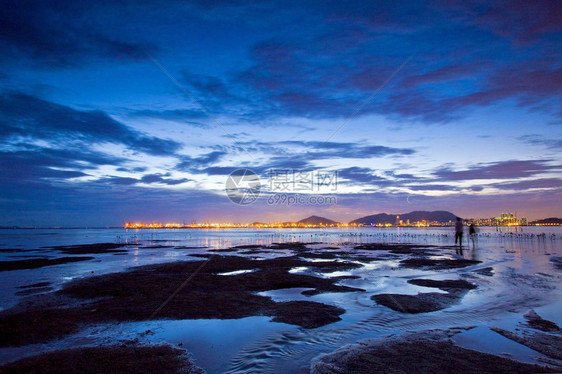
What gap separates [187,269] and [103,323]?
12.1 metres

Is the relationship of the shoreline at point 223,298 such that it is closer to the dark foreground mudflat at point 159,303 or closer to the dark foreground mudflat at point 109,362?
the dark foreground mudflat at point 159,303

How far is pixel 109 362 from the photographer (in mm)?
6848

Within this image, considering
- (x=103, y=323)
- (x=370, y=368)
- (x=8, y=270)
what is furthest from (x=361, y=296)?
(x=8, y=270)

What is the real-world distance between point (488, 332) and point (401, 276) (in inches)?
393

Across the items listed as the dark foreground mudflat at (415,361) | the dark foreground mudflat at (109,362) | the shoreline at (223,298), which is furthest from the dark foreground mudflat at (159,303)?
the dark foreground mudflat at (415,361)

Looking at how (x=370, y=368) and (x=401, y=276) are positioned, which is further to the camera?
(x=401, y=276)

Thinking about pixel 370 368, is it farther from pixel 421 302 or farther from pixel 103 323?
pixel 103 323

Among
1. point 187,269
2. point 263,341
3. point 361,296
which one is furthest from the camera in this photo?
point 187,269

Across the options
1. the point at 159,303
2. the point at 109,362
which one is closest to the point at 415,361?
the point at 109,362

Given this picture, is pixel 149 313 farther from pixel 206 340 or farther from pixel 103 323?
pixel 206 340

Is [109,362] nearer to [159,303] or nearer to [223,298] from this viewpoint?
[159,303]

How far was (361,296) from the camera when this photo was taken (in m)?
13.2

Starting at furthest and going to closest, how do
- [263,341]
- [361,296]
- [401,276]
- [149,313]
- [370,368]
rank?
[401,276] → [361,296] → [149,313] → [263,341] → [370,368]

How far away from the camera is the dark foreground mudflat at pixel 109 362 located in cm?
650
